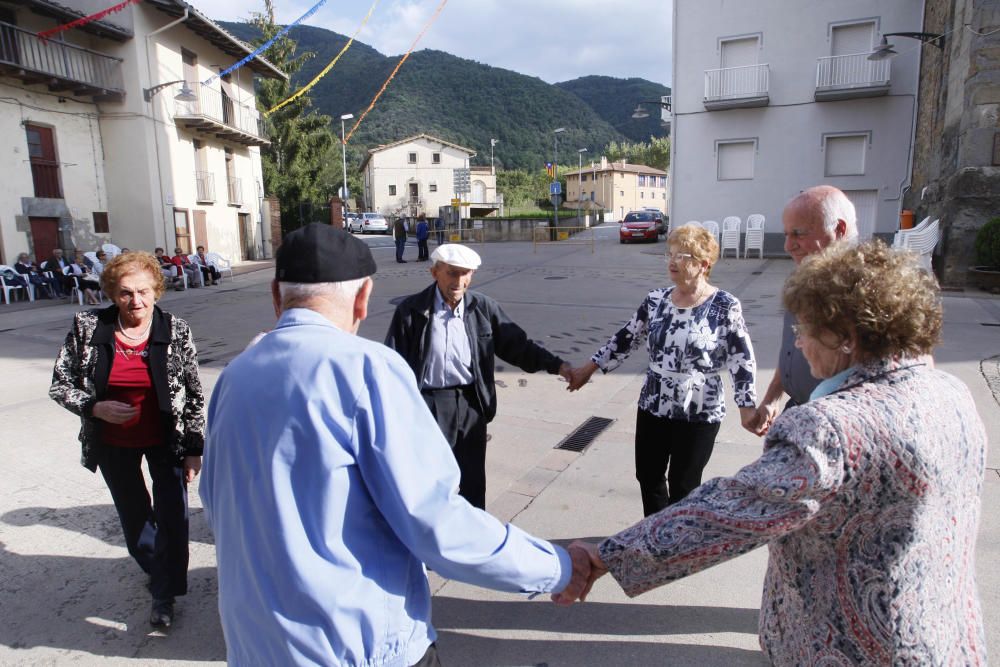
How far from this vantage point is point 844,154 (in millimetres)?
21141

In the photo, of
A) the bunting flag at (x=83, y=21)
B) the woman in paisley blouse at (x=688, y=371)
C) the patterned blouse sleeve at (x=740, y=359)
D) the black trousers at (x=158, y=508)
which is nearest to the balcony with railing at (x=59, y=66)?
the bunting flag at (x=83, y=21)

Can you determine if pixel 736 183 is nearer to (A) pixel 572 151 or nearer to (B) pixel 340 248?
(B) pixel 340 248

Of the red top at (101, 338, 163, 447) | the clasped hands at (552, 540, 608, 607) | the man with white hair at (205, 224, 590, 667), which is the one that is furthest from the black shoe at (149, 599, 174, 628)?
the clasped hands at (552, 540, 608, 607)

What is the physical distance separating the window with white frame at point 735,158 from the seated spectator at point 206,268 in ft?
55.6

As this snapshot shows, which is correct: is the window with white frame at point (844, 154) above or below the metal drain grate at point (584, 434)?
above

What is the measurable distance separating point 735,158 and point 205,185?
61.0ft

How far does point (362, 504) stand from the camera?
1.32 m

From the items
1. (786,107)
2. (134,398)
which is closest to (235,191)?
(786,107)

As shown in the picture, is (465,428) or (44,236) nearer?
(465,428)

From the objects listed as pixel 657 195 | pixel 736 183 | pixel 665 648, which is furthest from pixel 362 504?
pixel 657 195

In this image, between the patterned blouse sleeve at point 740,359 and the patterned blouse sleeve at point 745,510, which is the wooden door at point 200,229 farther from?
the patterned blouse sleeve at point 745,510

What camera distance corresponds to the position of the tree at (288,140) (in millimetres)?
33844

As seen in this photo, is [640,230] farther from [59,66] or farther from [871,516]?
[871,516]

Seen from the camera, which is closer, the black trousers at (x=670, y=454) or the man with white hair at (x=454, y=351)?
the black trousers at (x=670, y=454)
